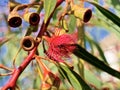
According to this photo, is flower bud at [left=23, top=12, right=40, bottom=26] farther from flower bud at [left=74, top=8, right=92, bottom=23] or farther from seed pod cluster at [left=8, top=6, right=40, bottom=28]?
flower bud at [left=74, top=8, right=92, bottom=23]

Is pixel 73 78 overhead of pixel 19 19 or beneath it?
beneath

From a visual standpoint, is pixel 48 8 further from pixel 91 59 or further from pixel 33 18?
pixel 91 59

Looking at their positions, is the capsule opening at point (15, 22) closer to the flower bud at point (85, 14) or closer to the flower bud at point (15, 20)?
the flower bud at point (15, 20)

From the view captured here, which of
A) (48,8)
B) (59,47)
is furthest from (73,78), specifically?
(48,8)

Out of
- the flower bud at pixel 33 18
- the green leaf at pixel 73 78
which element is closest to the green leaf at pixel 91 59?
the green leaf at pixel 73 78

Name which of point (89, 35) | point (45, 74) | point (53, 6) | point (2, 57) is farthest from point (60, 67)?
point (2, 57)

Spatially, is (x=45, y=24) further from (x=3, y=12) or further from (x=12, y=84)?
(x=3, y=12)
